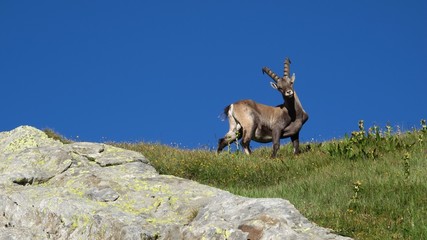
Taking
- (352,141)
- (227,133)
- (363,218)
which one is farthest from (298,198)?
(227,133)

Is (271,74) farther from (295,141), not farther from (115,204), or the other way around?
(115,204)

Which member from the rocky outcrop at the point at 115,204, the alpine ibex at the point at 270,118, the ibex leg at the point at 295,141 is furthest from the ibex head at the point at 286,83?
the rocky outcrop at the point at 115,204

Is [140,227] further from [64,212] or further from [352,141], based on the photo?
[352,141]

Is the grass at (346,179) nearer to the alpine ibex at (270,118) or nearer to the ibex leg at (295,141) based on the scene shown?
the ibex leg at (295,141)

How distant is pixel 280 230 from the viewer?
699cm

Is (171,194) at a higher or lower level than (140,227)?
higher

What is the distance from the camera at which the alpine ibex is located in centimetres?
2192

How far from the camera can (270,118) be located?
22.7 meters

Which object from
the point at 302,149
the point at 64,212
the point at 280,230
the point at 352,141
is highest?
the point at 302,149

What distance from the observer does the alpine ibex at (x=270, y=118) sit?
863 inches

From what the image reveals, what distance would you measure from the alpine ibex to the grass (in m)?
1.25

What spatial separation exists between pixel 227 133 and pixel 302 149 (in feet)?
10.8

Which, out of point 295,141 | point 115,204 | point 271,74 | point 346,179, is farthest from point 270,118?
point 115,204

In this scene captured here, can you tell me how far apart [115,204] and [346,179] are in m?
5.64
